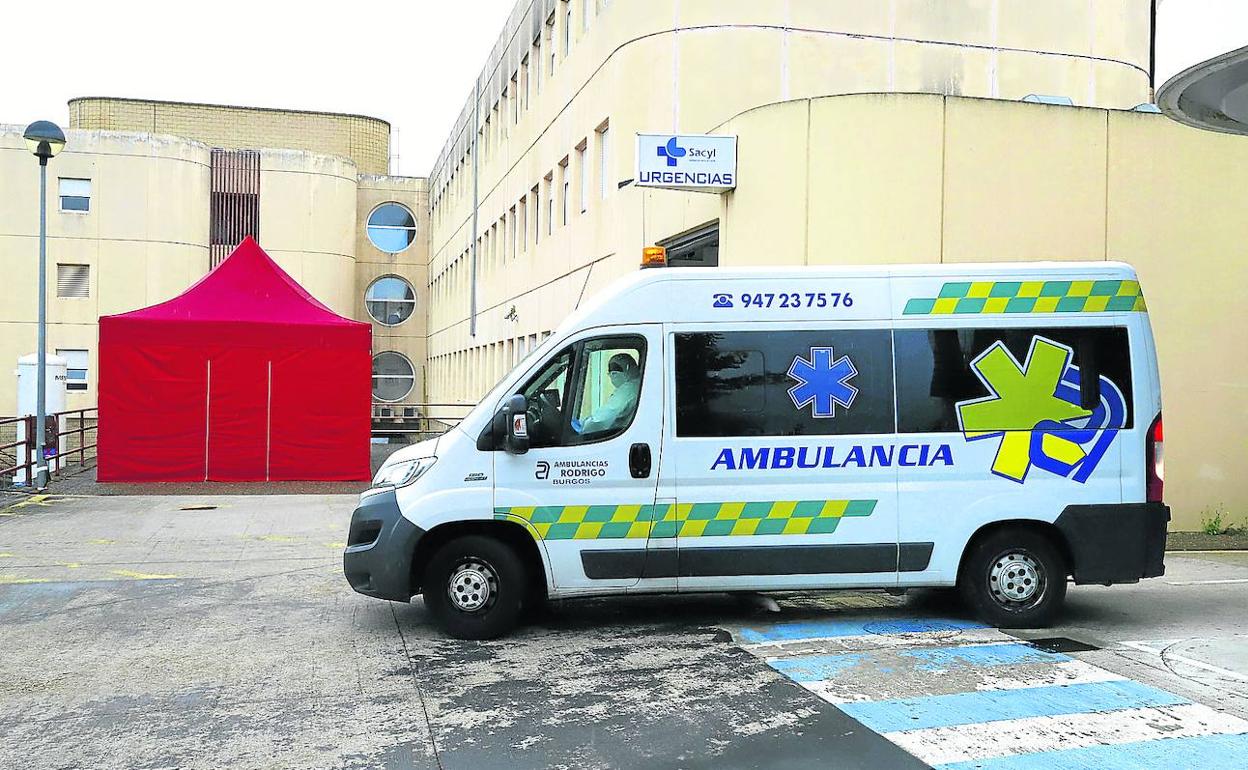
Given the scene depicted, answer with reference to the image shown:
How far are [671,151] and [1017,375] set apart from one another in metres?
6.89

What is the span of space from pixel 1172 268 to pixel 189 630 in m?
11.0

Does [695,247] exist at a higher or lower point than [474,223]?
lower

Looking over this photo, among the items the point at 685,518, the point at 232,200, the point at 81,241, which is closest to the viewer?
the point at 685,518

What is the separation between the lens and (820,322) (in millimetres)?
8312

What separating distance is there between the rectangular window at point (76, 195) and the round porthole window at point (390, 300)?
14154mm

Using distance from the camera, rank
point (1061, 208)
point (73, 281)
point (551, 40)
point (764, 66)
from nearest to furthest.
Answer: point (1061, 208)
point (764, 66)
point (551, 40)
point (73, 281)

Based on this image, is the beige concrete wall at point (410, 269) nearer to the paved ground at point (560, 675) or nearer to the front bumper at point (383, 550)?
the paved ground at point (560, 675)

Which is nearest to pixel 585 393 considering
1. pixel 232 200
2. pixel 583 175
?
pixel 583 175

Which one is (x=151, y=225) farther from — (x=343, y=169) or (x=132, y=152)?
(x=343, y=169)

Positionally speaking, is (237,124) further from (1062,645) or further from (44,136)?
(1062,645)

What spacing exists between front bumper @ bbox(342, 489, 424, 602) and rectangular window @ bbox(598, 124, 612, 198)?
43.6 feet

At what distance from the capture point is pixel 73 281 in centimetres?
4562

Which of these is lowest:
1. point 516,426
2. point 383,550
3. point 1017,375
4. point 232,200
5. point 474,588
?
point 474,588

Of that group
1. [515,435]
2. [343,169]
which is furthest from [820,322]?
[343,169]
